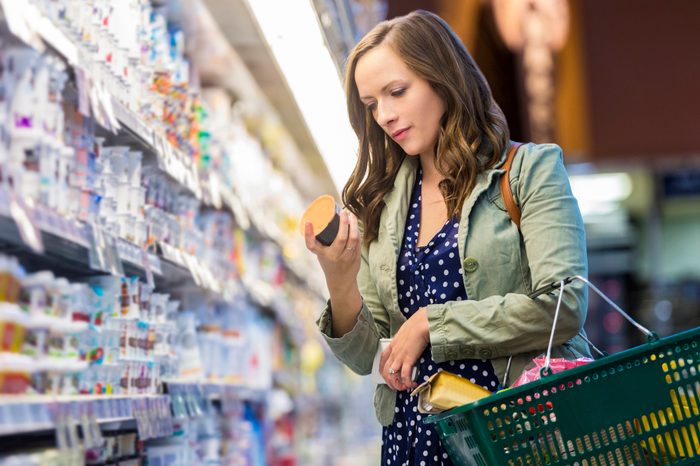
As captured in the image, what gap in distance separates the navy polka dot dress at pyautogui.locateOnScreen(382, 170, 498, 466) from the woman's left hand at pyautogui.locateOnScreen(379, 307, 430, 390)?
0.22 feet

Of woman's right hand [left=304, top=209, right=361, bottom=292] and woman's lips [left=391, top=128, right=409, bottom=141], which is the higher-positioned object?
woman's lips [left=391, top=128, right=409, bottom=141]

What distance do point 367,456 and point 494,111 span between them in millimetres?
5519

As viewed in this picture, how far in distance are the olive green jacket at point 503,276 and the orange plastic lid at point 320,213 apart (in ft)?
0.63

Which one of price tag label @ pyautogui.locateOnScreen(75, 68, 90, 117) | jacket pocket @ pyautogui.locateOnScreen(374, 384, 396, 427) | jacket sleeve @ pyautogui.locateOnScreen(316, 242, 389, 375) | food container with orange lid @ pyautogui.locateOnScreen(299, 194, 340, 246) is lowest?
jacket pocket @ pyautogui.locateOnScreen(374, 384, 396, 427)

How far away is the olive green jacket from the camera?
173 centimetres

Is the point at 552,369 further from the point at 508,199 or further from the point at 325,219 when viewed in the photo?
the point at 325,219

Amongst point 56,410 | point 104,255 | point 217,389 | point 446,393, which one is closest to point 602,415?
point 446,393

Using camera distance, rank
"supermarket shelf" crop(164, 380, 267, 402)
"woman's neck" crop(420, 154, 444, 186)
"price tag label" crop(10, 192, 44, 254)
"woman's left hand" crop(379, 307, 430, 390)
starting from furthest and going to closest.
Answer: "supermarket shelf" crop(164, 380, 267, 402) < "woman's neck" crop(420, 154, 444, 186) < "woman's left hand" crop(379, 307, 430, 390) < "price tag label" crop(10, 192, 44, 254)

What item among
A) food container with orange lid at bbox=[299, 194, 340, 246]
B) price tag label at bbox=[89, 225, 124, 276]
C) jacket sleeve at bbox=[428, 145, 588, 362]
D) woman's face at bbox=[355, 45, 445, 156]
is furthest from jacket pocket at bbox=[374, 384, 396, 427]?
price tag label at bbox=[89, 225, 124, 276]

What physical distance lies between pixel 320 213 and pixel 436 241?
24 cm

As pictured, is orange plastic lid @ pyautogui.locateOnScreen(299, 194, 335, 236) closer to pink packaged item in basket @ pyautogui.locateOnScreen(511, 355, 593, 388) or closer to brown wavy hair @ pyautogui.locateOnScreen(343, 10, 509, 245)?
brown wavy hair @ pyautogui.locateOnScreen(343, 10, 509, 245)

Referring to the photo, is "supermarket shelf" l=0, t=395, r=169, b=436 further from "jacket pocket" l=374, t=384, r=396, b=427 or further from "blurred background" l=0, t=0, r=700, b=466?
"jacket pocket" l=374, t=384, r=396, b=427

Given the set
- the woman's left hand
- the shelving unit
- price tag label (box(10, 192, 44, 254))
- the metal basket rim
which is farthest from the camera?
the woman's left hand

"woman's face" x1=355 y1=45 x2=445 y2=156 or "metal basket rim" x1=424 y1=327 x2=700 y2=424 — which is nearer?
"metal basket rim" x1=424 y1=327 x2=700 y2=424
